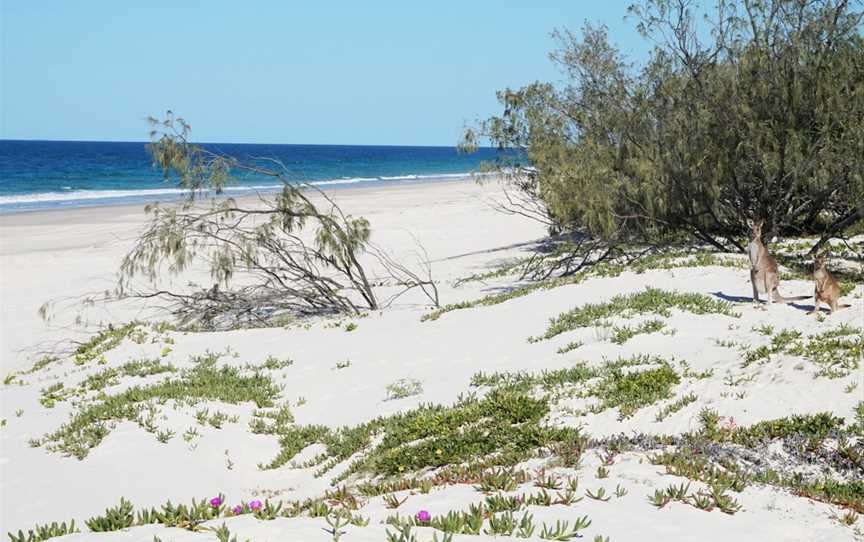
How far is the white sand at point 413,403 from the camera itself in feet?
13.9

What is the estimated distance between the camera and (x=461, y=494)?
4.68 meters

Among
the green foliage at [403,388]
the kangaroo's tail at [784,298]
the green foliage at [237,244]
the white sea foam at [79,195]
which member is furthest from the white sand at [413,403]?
the white sea foam at [79,195]

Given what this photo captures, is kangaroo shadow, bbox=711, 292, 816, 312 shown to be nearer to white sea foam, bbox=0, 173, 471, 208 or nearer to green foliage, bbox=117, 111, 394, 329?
green foliage, bbox=117, 111, 394, 329

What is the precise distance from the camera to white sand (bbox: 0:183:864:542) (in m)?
4.23

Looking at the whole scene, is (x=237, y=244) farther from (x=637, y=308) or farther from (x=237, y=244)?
(x=637, y=308)

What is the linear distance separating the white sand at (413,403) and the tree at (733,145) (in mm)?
2707

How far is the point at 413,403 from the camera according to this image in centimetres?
803

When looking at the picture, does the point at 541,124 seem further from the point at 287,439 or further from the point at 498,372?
the point at 287,439

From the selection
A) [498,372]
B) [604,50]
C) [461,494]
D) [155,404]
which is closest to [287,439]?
[155,404]

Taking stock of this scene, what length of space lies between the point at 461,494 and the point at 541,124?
52.1ft

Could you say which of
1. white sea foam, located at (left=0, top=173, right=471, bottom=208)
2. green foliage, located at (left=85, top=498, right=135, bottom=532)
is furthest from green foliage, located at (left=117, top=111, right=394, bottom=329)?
white sea foam, located at (left=0, top=173, right=471, bottom=208)

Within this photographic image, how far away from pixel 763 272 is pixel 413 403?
16.0ft

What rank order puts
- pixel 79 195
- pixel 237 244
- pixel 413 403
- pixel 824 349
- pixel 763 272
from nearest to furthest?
pixel 824 349
pixel 413 403
pixel 763 272
pixel 237 244
pixel 79 195

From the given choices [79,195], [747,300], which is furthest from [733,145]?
[79,195]
